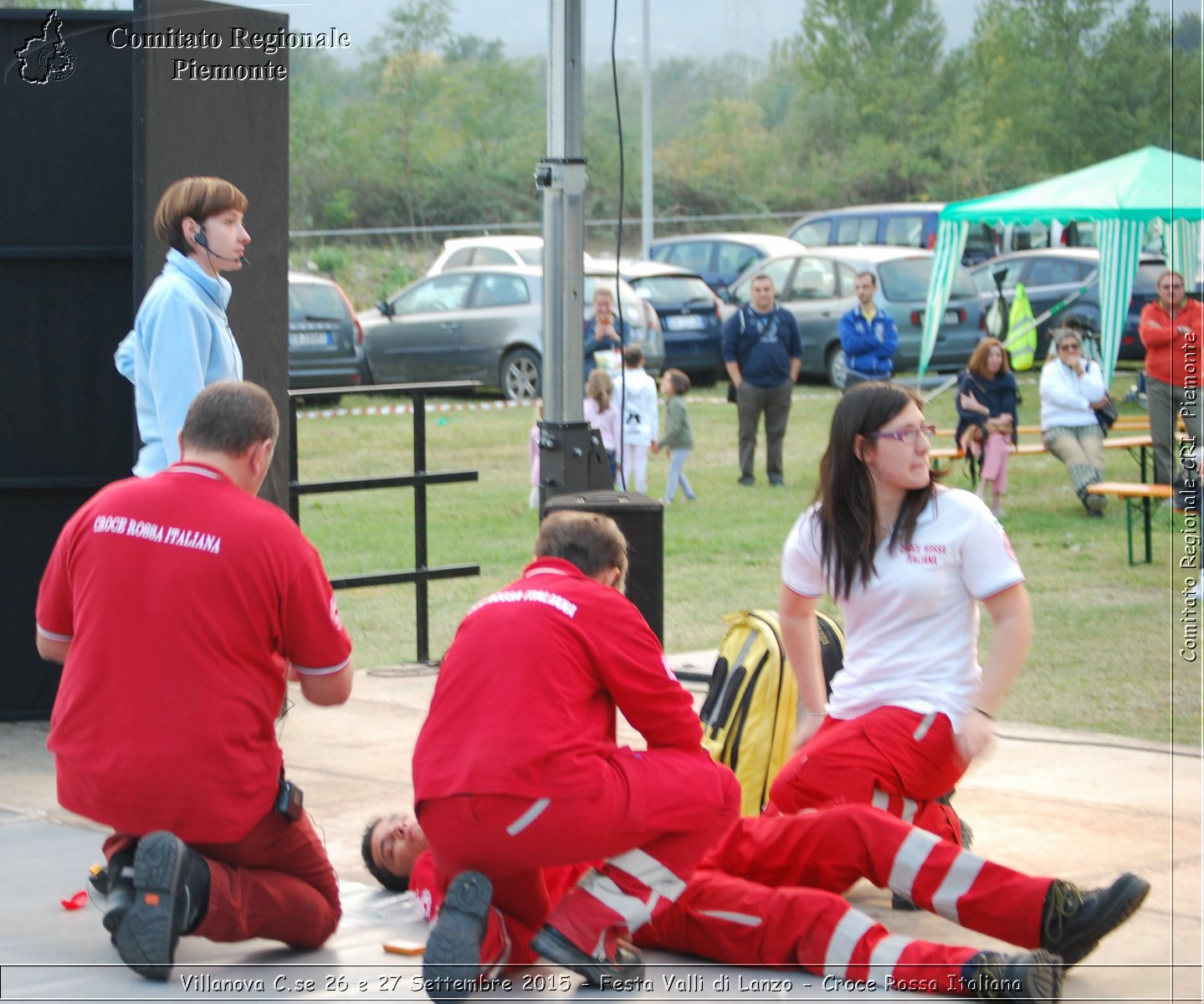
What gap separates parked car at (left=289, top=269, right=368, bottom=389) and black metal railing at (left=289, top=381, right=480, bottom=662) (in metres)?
11.4

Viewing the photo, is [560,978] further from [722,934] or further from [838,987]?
[838,987]

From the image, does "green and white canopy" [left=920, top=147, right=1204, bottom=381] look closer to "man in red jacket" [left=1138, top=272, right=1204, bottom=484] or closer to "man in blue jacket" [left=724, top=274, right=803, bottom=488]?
"man in red jacket" [left=1138, top=272, right=1204, bottom=484]

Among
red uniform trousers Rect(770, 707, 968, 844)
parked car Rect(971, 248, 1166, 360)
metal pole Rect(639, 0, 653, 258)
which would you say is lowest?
red uniform trousers Rect(770, 707, 968, 844)

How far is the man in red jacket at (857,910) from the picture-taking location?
379cm

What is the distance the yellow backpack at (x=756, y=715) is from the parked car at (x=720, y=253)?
19979mm

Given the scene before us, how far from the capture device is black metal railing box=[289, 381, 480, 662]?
747cm

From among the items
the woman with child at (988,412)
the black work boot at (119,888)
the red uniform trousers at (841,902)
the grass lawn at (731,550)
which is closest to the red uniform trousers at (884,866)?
the red uniform trousers at (841,902)

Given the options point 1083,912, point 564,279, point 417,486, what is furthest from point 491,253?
point 1083,912

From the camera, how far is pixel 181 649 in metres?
3.83

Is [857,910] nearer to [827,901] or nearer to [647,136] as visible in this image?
[827,901]

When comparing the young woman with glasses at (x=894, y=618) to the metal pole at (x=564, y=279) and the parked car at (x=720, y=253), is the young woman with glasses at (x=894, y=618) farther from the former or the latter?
the parked car at (x=720, y=253)

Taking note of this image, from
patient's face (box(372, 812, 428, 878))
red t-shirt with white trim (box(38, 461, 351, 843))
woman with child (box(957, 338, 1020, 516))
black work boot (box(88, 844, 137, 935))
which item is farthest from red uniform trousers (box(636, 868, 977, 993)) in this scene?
woman with child (box(957, 338, 1020, 516))

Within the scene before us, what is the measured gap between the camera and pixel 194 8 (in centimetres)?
624

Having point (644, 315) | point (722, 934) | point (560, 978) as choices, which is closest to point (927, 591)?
point (722, 934)
